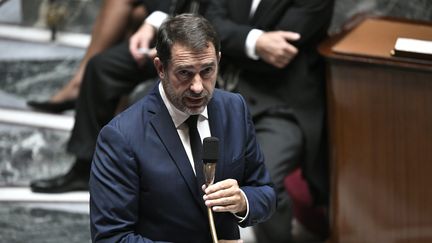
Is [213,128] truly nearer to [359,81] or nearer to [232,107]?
[232,107]

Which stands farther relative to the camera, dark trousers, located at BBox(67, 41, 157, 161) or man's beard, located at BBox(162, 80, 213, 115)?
dark trousers, located at BBox(67, 41, 157, 161)

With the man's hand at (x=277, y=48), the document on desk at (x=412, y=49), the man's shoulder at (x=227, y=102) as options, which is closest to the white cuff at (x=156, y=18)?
the man's hand at (x=277, y=48)

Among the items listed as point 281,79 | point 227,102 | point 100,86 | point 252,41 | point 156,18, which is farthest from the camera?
point 100,86

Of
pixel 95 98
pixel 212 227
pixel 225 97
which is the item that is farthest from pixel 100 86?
pixel 212 227

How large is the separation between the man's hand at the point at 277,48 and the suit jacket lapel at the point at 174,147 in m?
1.23

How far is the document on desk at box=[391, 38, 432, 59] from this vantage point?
2.97m

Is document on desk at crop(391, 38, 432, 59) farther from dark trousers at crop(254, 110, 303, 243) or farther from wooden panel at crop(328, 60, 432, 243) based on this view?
dark trousers at crop(254, 110, 303, 243)

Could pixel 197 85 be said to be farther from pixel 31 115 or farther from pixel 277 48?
pixel 31 115

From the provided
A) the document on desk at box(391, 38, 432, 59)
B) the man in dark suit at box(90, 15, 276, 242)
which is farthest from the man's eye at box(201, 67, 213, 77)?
the document on desk at box(391, 38, 432, 59)

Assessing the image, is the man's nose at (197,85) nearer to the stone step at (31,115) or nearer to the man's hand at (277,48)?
the man's hand at (277,48)

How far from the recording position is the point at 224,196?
1.89 metres

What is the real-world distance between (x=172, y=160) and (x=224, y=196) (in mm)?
158

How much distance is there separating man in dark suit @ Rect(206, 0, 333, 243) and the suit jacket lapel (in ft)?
4.07

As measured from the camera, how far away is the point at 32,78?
4164mm
